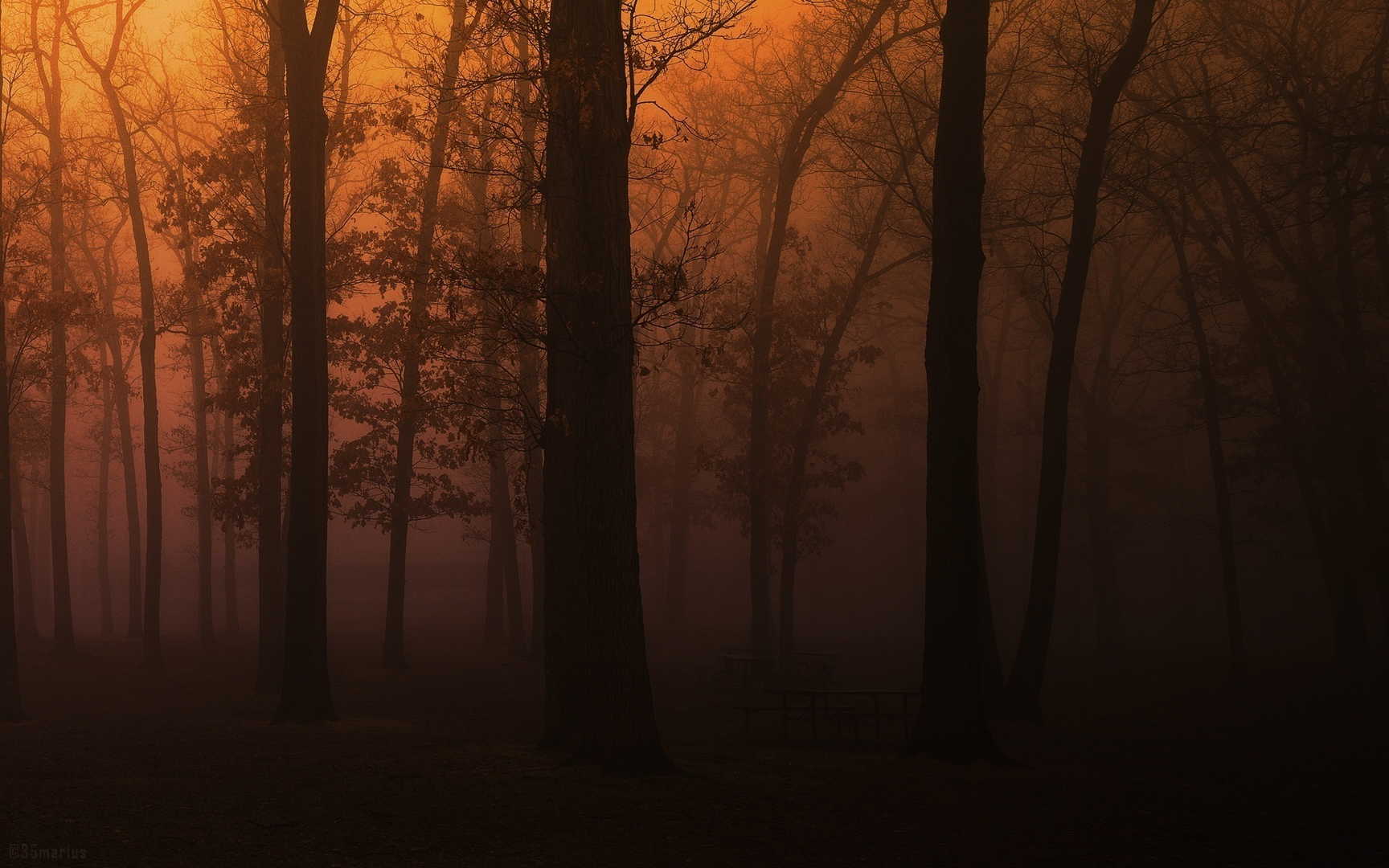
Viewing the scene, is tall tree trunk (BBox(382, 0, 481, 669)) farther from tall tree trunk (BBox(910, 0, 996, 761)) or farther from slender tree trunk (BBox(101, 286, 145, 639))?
slender tree trunk (BBox(101, 286, 145, 639))

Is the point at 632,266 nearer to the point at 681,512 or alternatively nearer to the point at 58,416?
the point at 58,416

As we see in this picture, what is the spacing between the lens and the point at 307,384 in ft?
48.4

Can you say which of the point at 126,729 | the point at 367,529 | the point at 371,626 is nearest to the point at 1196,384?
the point at 126,729

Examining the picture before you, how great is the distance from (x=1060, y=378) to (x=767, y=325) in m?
8.83

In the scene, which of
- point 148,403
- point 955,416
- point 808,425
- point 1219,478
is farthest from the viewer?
point 148,403

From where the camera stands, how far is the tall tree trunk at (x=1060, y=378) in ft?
54.0

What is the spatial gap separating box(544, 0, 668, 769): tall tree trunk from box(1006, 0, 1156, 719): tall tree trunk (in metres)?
8.36

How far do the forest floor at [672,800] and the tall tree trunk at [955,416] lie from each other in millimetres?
692

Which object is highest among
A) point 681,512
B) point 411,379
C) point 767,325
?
point 767,325

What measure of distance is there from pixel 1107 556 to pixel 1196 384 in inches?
241

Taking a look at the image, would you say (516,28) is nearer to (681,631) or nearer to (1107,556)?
(1107,556)

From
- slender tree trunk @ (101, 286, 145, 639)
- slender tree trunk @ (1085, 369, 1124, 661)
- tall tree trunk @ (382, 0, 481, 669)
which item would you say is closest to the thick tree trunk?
tall tree trunk @ (382, 0, 481, 669)

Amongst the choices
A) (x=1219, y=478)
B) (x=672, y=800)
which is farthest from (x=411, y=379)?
(x=1219, y=478)

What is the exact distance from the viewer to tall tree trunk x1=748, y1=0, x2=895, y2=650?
23.5 m
